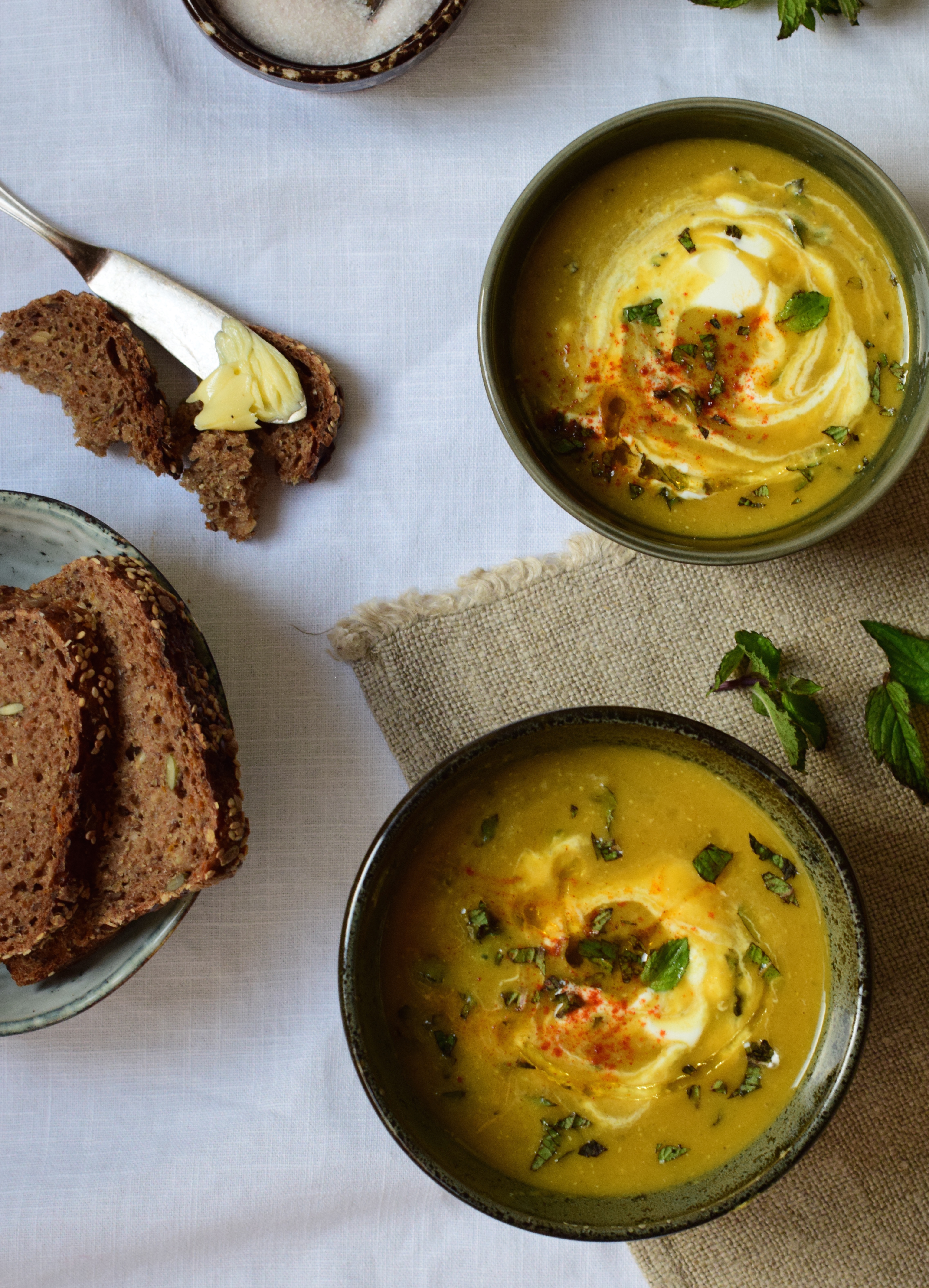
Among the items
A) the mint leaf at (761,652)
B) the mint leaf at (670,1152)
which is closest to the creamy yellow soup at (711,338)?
the mint leaf at (761,652)

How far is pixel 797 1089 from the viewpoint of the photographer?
2.08 metres

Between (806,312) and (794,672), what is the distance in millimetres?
680

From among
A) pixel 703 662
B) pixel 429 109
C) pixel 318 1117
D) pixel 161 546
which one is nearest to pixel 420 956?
pixel 318 1117

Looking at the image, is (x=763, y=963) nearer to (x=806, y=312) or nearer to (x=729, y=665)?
(x=729, y=665)

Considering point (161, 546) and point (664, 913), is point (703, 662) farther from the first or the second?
point (161, 546)

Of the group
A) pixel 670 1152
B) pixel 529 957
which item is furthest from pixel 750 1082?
pixel 529 957

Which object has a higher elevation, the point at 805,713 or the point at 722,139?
the point at 722,139

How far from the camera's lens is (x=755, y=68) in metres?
2.41

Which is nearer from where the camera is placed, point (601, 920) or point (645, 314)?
point (601, 920)

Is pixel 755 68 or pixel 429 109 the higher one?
pixel 755 68

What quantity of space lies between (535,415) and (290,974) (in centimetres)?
121

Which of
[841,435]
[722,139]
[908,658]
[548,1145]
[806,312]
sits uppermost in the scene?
[722,139]

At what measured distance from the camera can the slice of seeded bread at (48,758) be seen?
7.12 feet

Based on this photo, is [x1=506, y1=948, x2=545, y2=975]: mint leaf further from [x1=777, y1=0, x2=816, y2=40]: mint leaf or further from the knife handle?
[x1=777, y1=0, x2=816, y2=40]: mint leaf
